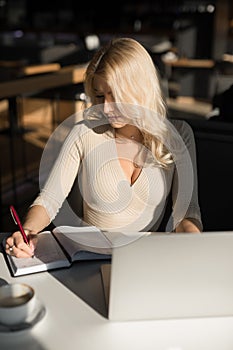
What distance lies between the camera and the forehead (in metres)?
1.29

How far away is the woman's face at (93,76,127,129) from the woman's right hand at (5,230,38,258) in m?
0.42

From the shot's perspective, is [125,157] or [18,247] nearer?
[18,247]

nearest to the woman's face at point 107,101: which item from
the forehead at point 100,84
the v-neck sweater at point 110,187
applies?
the forehead at point 100,84

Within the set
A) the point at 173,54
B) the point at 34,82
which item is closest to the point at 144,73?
the point at 34,82

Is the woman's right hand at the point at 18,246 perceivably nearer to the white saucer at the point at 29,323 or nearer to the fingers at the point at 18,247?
the fingers at the point at 18,247

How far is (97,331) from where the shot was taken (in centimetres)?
88

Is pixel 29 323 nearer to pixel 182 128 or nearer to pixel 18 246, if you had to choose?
pixel 18 246

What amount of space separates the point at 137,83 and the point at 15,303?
2.31ft

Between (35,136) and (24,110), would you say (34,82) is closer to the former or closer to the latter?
(35,136)

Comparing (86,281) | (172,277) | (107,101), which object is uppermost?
(107,101)

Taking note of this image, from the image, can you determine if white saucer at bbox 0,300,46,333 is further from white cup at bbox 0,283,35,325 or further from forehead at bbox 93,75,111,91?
forehead at bbox 93,75,111,91

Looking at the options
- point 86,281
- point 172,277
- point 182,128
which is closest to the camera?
point 172,277

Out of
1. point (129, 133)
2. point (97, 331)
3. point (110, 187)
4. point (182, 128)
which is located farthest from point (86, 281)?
point (182, 128)

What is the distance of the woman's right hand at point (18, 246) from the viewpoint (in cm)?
111
